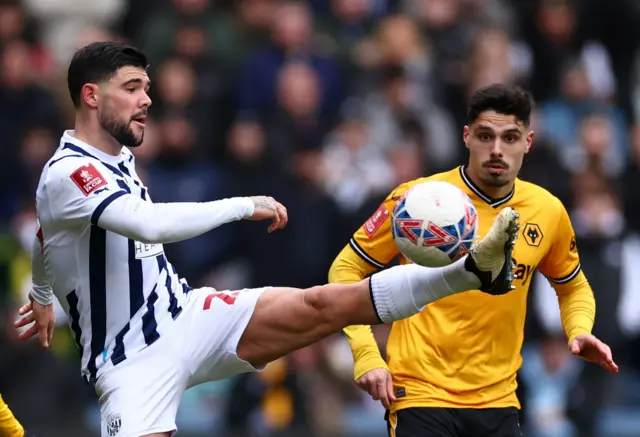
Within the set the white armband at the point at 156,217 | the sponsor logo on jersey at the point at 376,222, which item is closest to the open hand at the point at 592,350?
the sponsor logo on jersey at the point at 376,222

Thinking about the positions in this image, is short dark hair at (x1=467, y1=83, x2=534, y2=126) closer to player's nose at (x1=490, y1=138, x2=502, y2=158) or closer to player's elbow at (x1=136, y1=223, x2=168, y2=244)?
player's nose at (x1=490, y1=138, x2=502, y2=158)

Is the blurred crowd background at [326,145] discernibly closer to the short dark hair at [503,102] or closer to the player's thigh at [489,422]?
the short dark hair at [503,102]

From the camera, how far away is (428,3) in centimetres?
1477

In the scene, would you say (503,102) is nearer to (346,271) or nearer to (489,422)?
(346,271)

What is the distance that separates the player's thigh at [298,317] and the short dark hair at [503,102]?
1324mm

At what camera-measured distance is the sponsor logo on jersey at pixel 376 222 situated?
7.45 m

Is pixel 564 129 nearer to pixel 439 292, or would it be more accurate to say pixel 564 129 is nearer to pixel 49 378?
pixel 49 378

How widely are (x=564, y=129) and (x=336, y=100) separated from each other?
241 centimetres

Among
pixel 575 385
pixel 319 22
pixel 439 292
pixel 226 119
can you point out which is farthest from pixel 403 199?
pixel 319 22

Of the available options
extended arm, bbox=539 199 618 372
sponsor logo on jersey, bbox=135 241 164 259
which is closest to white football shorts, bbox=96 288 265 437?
sponsor logo on jersey, bbox=135 241 164 259

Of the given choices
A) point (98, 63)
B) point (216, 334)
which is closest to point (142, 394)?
point (216, 334)

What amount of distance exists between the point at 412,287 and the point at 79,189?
176cm

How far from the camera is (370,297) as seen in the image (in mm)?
6723

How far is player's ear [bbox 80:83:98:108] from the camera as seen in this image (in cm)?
717
